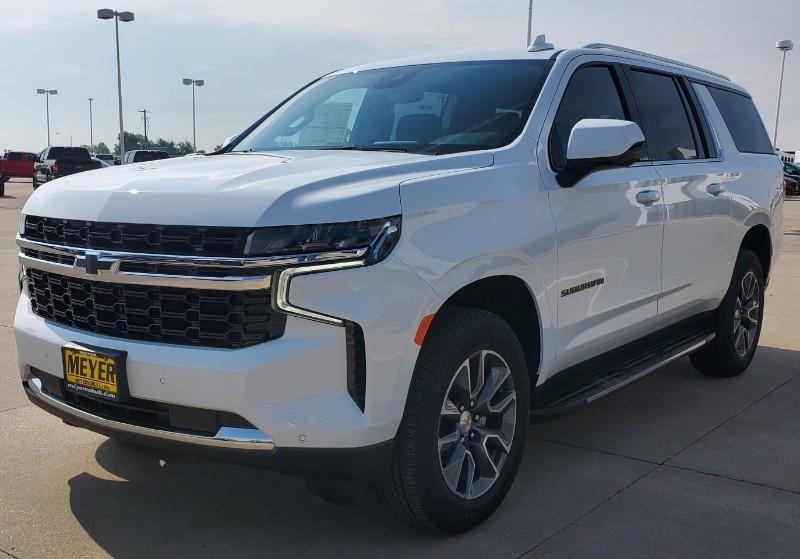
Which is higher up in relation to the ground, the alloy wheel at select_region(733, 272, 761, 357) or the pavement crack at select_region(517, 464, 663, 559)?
the alloy wheel at select_region(733, 272, 761, 357)

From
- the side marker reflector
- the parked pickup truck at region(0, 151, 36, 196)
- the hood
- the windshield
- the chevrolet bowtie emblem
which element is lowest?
the parked pickup truck at region(0, 151, 36, 196)

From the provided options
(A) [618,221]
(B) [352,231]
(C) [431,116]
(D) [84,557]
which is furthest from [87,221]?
(A) [618,221]

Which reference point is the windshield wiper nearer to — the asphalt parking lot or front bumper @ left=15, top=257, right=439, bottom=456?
front bumper @ left=15, top=257, right=439, bottom=456

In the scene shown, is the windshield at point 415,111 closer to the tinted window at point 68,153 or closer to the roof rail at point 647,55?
the roof rail at point 647,55

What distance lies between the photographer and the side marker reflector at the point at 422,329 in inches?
115

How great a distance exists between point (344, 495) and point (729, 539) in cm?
150

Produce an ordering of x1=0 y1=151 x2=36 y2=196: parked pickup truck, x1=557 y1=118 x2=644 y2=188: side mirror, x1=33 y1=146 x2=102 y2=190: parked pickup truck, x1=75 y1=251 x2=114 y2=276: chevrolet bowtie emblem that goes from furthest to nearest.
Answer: x1=0 y1=151 x2=36 y2=196: parked pickup truck → x1=33 y1=146 x2=102 y2=190: parked pickup truck → x1=557 y1=118 x2=644 y2=188: side mirror → x1=75 y1=251 x2=114 y2=276: chevrolet bowtie emblem

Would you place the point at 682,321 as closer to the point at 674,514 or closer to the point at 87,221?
the point at 674,514

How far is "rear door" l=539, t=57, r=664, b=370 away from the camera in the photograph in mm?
3748

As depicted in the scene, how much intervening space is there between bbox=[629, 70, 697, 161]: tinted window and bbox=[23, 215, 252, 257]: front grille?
2.64 meters

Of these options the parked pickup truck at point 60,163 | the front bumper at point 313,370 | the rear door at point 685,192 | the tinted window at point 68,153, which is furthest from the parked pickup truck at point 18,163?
the front bumper at point 313,370

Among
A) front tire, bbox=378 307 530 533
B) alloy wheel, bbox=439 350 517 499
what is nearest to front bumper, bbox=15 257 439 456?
front tire, bbox=378 307 530 533

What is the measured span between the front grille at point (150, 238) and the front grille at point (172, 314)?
131mm

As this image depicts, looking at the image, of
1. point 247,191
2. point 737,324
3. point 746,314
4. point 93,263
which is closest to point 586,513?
point 247,191
